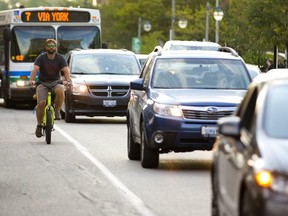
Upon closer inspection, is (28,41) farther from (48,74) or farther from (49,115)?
(49,115)

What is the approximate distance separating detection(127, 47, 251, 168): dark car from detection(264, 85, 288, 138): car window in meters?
7.47

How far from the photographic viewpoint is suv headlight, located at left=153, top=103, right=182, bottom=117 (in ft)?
57.2

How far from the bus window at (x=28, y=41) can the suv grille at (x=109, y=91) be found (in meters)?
8.31

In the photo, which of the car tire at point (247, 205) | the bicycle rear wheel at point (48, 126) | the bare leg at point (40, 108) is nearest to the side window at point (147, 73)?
the bicycle rear wheel at point (48, 126)

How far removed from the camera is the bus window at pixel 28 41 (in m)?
39.2

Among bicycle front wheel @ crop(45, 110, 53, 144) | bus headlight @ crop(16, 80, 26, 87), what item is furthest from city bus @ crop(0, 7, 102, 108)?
bicycle front wheel @ crop(45, 110, 53, 144)

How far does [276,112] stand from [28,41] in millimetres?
30228

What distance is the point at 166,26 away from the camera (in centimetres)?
11894

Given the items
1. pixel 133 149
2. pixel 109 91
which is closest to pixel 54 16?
pixel 109 91

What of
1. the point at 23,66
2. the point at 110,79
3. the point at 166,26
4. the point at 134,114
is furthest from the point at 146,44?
the point at 134,114

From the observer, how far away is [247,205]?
336 inches

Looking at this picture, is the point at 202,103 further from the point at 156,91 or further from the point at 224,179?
the point at 224,179

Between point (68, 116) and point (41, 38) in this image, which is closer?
point (68, 116)

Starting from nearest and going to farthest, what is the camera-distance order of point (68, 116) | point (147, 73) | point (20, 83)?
point (147, 73), point (68, 116), point (20, 83)
